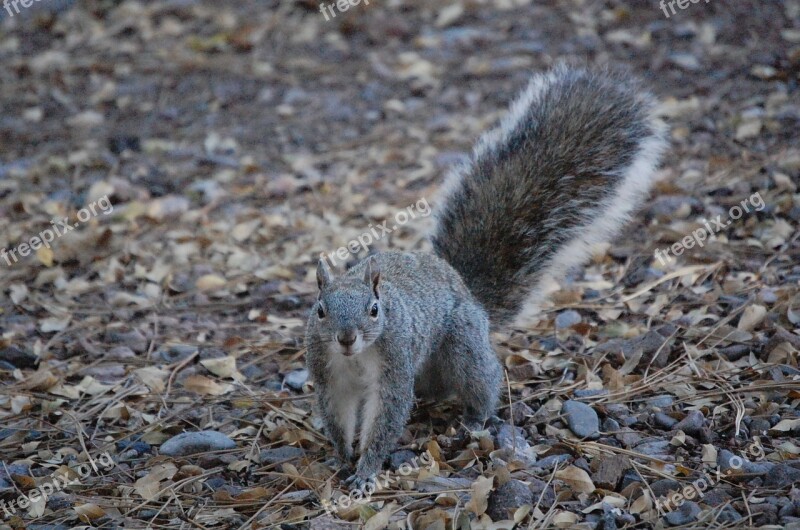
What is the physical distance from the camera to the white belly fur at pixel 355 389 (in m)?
3.04

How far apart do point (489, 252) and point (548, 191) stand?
32 cm

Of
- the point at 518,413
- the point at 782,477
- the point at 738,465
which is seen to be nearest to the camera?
the point at 782,477

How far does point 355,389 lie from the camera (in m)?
3.10

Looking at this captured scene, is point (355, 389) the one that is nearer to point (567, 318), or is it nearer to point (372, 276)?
point (372, 276)

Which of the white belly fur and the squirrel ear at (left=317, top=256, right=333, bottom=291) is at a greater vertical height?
the squirrel ear at (left=317, top=256, right=333, bottom=291)

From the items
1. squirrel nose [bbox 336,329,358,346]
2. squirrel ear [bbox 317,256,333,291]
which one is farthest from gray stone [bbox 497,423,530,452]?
squirrel ear [bbox 317,256,333,291]

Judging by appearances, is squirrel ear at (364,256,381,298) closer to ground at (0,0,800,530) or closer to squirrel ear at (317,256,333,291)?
squirrel ear at (317,256,333,291)

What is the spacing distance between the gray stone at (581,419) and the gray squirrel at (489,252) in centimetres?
26

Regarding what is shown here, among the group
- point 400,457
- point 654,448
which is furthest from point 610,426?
point 400,457

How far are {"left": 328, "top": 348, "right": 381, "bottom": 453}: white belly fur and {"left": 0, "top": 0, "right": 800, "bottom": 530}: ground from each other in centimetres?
18

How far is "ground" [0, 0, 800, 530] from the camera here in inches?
115

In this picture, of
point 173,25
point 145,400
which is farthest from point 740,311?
point 173,25

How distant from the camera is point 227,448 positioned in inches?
127

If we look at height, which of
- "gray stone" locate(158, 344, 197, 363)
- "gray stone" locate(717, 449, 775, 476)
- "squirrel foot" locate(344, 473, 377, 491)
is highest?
"gray stone" locate(158, 344, 197, 363)
